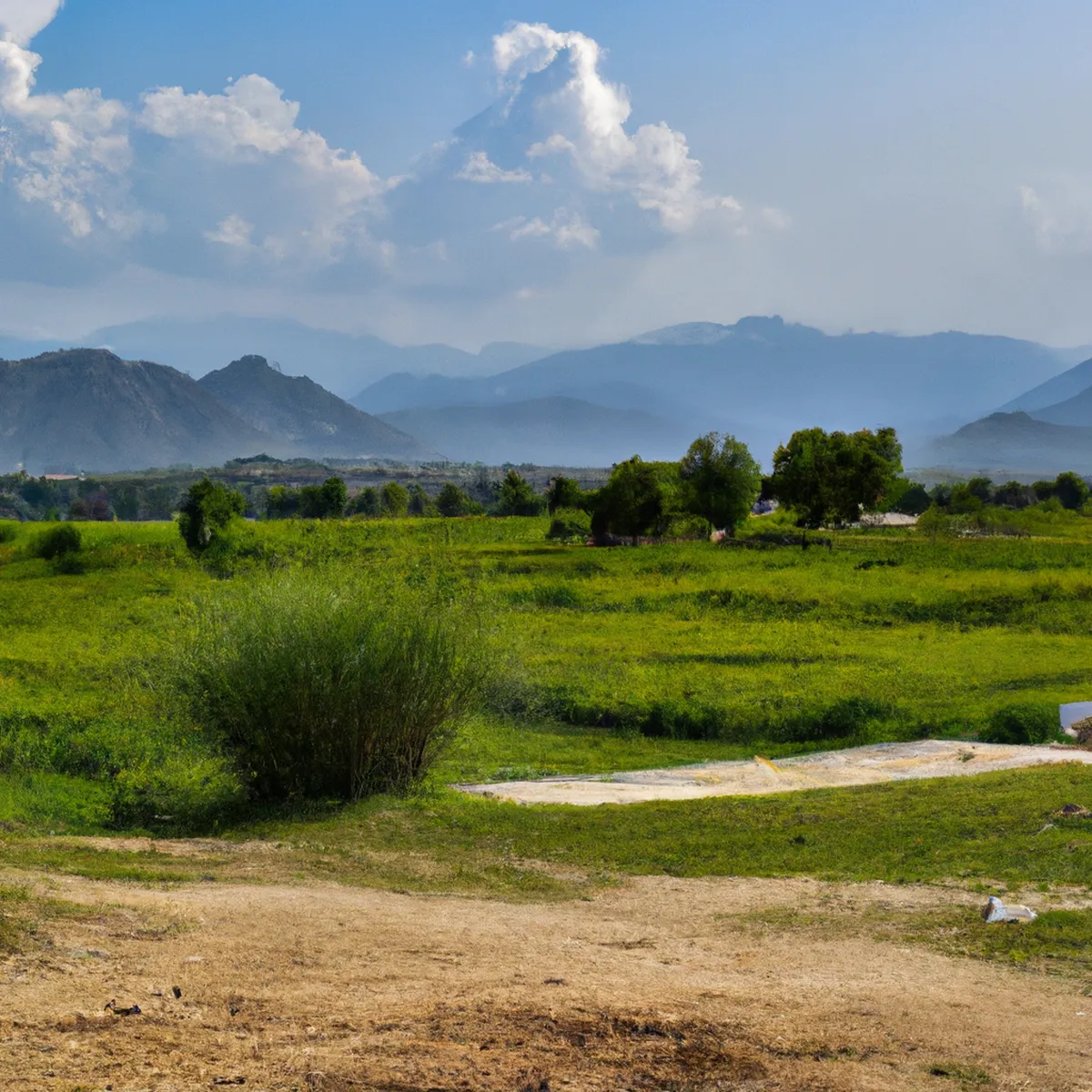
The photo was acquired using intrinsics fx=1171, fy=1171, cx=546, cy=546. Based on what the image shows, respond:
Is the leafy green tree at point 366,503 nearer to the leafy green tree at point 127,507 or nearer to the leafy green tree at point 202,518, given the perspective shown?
the leafy green tree at point 127,507

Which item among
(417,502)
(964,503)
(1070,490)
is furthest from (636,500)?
(417,502)

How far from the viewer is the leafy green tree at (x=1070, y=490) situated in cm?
12319

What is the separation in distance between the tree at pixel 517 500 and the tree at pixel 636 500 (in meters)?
41.3

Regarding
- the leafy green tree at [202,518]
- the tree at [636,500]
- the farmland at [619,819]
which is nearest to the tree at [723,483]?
the tree at [636,500]

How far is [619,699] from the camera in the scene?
1417 inches

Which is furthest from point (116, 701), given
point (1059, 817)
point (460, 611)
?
point (1059, 817)

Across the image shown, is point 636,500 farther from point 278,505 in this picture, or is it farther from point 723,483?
point 278,505

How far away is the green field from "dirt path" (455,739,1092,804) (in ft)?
6.45

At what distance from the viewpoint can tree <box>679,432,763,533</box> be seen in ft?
270

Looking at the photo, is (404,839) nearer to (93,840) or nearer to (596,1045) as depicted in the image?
(93,840)

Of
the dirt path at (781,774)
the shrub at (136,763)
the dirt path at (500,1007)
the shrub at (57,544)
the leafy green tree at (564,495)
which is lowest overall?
the dirt path at (781,774)

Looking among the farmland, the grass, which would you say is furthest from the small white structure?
the grass

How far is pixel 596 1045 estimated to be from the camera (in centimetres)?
855

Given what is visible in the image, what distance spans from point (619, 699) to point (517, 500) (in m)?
86.2
